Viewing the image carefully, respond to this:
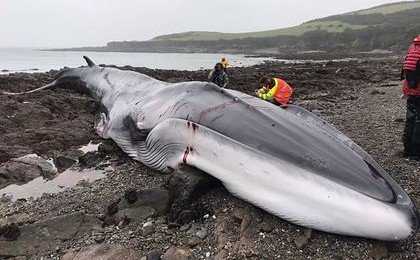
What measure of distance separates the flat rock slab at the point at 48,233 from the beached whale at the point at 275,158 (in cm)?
138

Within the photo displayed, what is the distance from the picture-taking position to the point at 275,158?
15.5ft

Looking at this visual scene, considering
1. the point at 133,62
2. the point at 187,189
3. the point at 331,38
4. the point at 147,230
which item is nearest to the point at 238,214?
the point at 187,189

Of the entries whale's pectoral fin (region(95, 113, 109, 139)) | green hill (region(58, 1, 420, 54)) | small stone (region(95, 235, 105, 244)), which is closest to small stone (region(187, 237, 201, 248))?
small stone (region(95, 235, 105, 244))

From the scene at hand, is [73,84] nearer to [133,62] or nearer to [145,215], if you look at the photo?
[145,215]

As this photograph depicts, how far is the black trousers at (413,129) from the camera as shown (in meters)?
6.71

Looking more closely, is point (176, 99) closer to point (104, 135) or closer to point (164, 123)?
point (164, 123)

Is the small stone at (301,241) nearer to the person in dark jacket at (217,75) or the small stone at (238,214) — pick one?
the small stone at (238,214)

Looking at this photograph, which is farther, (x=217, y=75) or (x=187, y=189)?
(x=217, y=75)

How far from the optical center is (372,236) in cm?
417

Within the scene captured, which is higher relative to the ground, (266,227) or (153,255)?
(266,227)

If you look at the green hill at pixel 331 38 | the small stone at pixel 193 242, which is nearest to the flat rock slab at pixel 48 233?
the small stone at pixel 193 242

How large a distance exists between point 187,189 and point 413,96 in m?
3.98

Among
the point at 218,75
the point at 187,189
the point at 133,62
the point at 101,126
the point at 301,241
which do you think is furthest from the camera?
the point at 133,62

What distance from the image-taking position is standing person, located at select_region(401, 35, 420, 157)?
6.69 m
